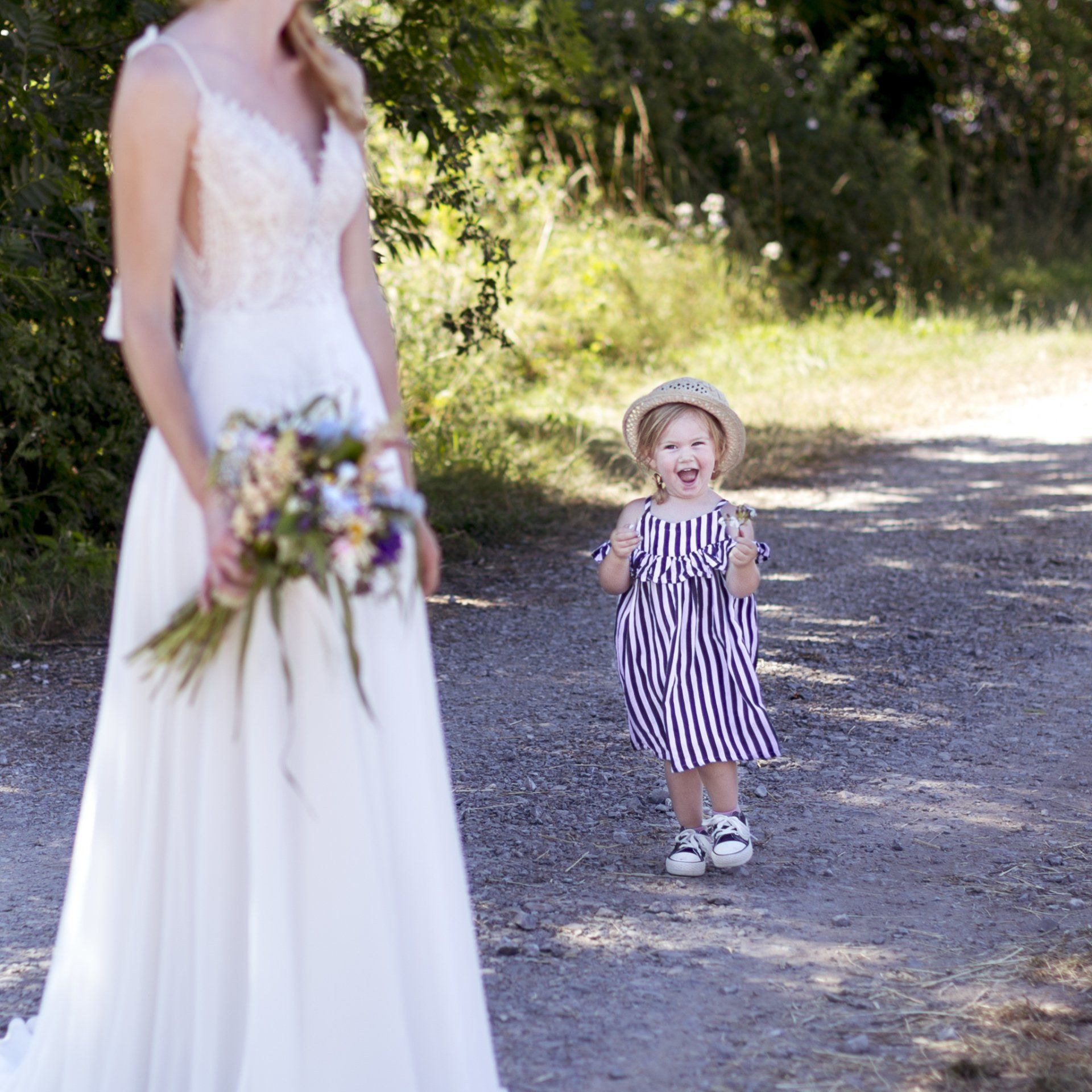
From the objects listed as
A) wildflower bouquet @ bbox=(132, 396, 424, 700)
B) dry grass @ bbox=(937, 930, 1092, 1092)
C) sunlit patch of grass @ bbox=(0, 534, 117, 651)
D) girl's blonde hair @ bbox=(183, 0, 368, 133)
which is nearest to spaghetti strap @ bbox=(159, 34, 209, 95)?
girl's blonde hair @ bbox=(183, 0, 368, 133)

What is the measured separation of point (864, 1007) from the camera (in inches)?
115

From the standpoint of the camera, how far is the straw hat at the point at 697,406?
3576 mm

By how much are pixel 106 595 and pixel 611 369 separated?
541 cm

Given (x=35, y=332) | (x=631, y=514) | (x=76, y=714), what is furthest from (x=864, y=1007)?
(x=35, y=332)

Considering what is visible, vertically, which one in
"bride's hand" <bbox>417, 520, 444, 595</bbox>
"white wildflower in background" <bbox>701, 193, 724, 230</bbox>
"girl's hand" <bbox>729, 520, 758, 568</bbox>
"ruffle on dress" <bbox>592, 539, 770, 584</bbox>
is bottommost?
"ruffle on dress" <bbox>592, 539, 770, 584</bbox>

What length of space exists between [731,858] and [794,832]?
1.28 feet

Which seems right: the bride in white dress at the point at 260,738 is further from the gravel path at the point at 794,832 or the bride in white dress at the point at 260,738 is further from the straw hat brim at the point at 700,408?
the straw hat brim at the point at 700,408

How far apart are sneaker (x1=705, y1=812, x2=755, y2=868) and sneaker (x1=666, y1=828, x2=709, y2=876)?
25 millimetres

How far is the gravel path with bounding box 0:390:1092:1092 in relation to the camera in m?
2.82

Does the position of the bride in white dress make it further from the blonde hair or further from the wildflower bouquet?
the blonde hair

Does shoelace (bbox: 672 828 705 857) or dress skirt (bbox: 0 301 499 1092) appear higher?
dress skirt (bbox: 0 301 499 1092)

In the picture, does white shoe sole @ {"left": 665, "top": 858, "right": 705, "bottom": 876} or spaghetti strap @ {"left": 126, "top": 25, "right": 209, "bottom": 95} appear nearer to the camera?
spaghetti strap @ {"left": 126, "top": 25, "right": 209, "bottom": 95}

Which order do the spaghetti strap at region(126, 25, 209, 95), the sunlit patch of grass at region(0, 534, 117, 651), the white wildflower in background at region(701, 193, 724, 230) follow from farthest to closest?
the white wildflower in background at region(701, 193, 724, 230), the sunlit patch of grass at region(0, 534, 117, 651), the spaghetti strap at region(126, 25, 209, 95)

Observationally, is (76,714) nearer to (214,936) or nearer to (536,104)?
(214,936)
